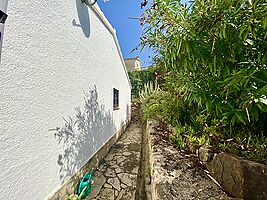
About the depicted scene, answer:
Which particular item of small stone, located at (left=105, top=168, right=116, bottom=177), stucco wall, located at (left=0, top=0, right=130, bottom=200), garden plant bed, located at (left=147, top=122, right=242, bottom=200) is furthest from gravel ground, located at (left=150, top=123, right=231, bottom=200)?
small stone, located at (left=105, top=168, right=116, bottom=177)

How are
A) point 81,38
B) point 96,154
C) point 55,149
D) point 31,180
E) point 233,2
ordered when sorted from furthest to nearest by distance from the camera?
point 96,154 → point 81,38 → point 55,149 → point 31,180 → point 233,2

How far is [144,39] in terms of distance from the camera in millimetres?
1948

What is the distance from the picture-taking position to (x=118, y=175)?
3.70 metres

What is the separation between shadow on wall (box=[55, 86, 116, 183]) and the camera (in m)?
2.57

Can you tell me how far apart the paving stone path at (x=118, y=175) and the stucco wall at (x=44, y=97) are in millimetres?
624

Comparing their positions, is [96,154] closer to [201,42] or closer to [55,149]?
[55,149]

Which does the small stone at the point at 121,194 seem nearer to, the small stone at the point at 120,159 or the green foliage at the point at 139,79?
the small stone at the point at 120,159

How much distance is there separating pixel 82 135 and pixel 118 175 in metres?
1.38

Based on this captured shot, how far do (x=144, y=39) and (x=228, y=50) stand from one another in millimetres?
1000

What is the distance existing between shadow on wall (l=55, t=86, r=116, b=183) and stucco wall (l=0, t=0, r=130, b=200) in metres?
0.02

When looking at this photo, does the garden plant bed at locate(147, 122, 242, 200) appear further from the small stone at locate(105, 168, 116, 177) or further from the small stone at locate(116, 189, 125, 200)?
the small stone at locate(105, 168, 116, 177)

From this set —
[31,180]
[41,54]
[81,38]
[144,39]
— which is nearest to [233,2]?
[144,39]

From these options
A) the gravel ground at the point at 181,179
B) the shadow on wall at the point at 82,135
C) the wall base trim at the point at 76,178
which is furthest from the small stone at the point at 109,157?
the gravel ground at the point at 181,179

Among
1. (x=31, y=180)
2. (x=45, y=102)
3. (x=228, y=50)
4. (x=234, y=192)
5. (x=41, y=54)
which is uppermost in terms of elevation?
(x=41, y=54)
